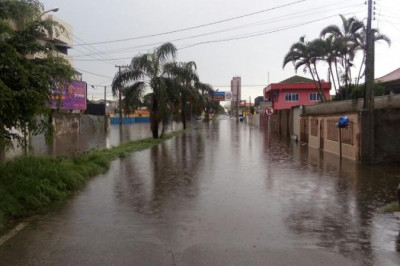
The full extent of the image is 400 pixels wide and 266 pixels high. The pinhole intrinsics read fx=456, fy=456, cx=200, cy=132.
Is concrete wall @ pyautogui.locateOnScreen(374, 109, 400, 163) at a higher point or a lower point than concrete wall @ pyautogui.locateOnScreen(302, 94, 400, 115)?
lower

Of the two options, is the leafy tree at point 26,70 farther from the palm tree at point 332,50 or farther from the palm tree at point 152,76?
the palm tree at point 332,50

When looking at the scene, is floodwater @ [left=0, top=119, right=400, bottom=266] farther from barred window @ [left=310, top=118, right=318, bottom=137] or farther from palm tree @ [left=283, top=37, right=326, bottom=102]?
palm tree @ [left=283, top=37, right=326, bottom=102]

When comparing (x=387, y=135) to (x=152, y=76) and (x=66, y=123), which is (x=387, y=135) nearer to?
(x=152, y=76)

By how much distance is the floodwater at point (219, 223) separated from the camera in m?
5.53

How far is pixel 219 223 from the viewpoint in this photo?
23.5 ft

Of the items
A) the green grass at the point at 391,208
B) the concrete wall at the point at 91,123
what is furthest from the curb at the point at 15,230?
the concrete wall at the point at 91,123

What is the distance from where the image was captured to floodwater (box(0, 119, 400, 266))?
Result: 18.1 feet

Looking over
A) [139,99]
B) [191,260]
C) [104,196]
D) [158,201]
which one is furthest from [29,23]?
[139,99]

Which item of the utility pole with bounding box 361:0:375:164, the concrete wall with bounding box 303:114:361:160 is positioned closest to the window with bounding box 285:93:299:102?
the concrete wall with bounding box 303:114:361:160

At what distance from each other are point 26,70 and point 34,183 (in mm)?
2170

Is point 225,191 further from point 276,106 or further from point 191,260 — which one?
point 276,106

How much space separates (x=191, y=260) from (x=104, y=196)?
440 cm

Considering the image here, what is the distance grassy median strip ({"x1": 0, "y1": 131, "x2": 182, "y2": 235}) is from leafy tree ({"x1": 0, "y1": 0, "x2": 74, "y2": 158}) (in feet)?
2.29

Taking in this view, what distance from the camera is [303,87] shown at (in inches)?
2392
